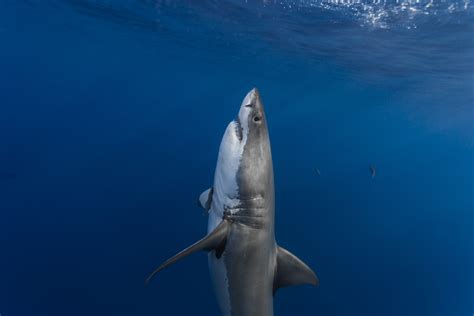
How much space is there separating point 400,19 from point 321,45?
17.0 ft

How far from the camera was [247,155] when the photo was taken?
3637mm

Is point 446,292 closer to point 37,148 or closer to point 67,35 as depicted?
point 37,148

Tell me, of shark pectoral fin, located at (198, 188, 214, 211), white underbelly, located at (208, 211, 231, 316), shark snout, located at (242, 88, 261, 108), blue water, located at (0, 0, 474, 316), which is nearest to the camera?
shark snout, located at (242, 88, 261, 108)

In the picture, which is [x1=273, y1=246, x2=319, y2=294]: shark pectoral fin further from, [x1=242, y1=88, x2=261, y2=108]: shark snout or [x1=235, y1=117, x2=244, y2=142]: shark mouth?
[x1=242, y1=88, x2=261, y2=108]: shark snout

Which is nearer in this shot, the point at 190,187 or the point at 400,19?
the point at 400,19

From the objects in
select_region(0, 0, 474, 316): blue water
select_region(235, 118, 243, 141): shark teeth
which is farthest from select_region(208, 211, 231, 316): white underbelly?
select_region(0, 0, 474, 316): blue water

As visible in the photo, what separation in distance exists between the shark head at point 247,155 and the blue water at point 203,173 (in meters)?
10.2

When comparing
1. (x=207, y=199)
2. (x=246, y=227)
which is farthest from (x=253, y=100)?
(x=207, y=199)

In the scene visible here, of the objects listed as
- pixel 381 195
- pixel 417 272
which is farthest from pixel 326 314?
pixel 381 195

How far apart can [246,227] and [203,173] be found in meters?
18.4

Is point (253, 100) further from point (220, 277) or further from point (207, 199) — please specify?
point (220, 277)

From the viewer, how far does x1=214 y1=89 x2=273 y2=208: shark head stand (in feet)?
Answer: 11.8

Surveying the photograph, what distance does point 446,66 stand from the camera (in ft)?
59.3

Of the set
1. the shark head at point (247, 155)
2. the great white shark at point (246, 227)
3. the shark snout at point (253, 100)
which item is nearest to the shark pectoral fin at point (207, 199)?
the great white shark at point (246, 227)
